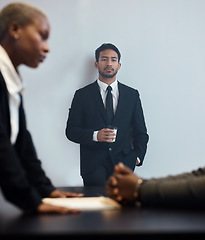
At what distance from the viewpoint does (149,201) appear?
1008 mm

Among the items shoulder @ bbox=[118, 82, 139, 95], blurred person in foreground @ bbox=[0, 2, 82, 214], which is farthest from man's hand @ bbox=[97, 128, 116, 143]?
blurred person in foreground @ bbox=[0, 2, 82, 214]

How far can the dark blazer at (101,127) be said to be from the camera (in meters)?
3.18

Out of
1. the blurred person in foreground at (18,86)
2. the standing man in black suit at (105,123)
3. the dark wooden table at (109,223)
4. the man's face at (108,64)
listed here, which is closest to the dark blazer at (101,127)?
the standing man in black suit at (105,123)

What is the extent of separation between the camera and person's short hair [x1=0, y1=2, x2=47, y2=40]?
1139mm

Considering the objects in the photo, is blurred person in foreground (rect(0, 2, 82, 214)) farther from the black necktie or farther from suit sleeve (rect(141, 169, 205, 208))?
the black necktie

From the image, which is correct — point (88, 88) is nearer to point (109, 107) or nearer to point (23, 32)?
point (109, 107)

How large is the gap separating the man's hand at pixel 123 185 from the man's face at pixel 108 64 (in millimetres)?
2337

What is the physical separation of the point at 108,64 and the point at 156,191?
247cm

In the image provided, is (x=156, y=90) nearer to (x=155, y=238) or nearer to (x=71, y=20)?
(x=71, y=20)

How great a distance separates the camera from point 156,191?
100cm

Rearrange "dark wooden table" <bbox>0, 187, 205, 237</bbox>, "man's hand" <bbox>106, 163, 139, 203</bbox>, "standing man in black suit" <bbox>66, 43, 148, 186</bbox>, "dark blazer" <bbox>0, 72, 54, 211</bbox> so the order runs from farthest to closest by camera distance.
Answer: "standing man in black suit" <bbox>66, 43, 148, 186</bbox> < "man's hand" <bbox>106, 163, 139, 203</bbox> < "dark blazer" <bbox>0, 72, 54, 211</bbox> < "dark wooden table" <bbox>0, 187, 205, 237</bbox>

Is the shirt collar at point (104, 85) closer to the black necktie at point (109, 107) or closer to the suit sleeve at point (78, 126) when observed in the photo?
the black necktie at point (109, 107)

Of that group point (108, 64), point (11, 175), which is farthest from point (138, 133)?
point (11, 175)

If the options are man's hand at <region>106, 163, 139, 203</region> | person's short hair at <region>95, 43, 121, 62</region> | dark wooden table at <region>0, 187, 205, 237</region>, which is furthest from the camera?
person's short hair at <region>95, 43, 121, 62</region>
